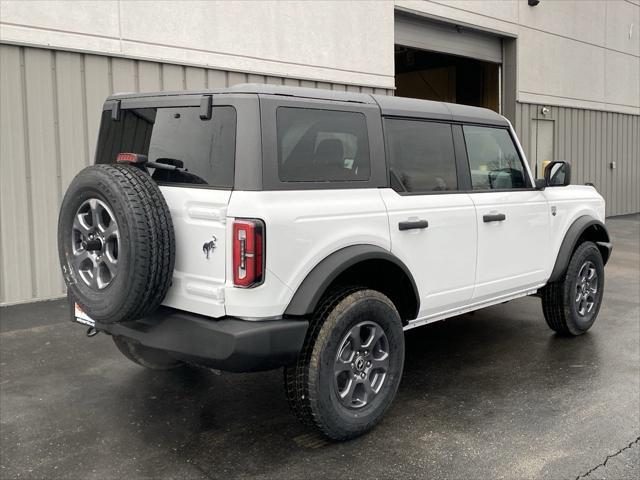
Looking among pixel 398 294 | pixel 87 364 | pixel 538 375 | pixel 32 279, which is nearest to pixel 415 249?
pixel 398 294

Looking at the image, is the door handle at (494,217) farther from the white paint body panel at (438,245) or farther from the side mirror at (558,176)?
the side mirror at (558,176)

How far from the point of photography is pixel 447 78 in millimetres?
18406

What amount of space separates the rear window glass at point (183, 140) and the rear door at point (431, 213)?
1.07 meters

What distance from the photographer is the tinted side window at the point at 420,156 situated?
13.7 feet

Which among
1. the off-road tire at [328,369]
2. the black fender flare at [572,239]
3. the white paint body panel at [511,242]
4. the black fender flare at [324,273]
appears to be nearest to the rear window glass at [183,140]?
the black fender flare at [324,273]

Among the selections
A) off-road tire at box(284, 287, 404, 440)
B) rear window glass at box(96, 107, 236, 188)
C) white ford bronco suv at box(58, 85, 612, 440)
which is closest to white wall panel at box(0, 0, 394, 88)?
white ford bronco suv at box(58, 85, 612, 440)

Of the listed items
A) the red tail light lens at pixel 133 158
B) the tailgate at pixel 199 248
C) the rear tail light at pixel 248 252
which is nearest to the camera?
the rear tail light at pixel 248 252

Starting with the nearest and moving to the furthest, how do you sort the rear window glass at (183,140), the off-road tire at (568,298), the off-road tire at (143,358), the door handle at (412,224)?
the rear window glass at (183,140), the door handle at (412,224), the off-road tire at (143,358), the off-road tire at (568,298)

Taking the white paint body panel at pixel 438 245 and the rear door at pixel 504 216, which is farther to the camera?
the rear door at pixel 504 216

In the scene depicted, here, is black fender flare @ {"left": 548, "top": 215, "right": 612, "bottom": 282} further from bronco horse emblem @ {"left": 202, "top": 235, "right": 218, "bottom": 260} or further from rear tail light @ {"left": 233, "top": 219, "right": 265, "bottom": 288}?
bronco horse emblem @ {"left": 202, "top": 235, "right": 218, "bottom": 260}

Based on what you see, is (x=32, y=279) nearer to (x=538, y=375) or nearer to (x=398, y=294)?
(x=398, y=294)

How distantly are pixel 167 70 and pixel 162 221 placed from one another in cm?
510

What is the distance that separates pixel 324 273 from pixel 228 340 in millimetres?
630

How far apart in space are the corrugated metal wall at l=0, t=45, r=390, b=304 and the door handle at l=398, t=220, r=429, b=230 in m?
4.64
